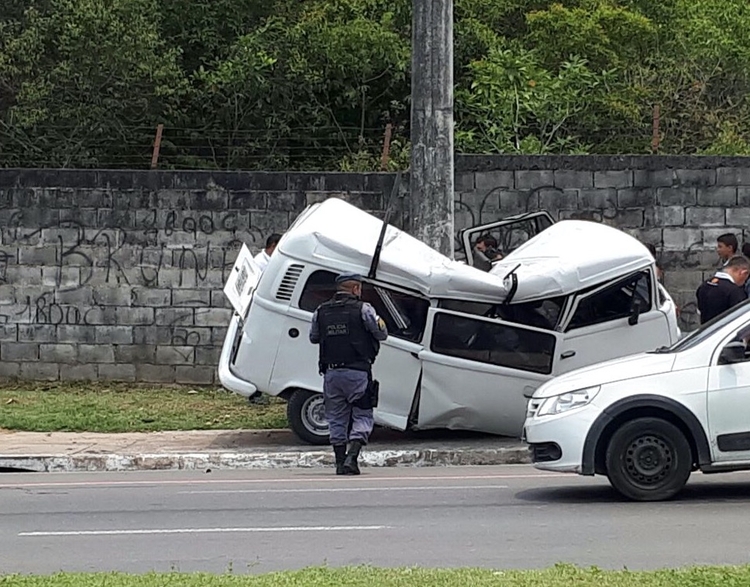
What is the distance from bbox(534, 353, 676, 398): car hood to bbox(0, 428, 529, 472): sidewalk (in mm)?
2985

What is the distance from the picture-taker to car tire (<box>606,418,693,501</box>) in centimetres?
963

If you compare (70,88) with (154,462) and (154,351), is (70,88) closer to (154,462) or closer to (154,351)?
(154,351)

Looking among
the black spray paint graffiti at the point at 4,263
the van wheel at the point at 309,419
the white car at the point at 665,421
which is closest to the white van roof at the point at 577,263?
the van wheel at the point at 309,419

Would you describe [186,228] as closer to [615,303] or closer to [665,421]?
[615,303]

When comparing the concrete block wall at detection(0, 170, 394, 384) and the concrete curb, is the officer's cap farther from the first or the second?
the concrete block wall at detection(0, 170, 394, 384)

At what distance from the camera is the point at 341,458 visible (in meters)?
11.9

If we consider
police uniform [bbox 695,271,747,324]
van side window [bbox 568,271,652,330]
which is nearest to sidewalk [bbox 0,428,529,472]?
van side window [bbox 568,271,652,330]

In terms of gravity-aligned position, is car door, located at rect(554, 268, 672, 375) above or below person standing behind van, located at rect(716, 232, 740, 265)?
below

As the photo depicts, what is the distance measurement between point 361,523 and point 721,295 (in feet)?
18.7

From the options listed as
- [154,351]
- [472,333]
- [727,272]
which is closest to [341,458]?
[472,333]

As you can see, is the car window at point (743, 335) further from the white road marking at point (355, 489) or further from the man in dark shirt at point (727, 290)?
the man in dark shirt at point (727, 290)

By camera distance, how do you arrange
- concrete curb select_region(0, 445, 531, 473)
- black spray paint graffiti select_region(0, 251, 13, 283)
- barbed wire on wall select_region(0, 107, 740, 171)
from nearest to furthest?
1. concrete curb select_region(0, 445, 531, 473)
2. black spray paint graffiti select_region(0, 251, 13, 283)
3. barbed wire on wall select_region(0, 107, 740, 171)

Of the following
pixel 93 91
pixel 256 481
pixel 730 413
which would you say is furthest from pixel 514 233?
pixel 93 91

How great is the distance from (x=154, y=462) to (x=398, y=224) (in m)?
4.98
